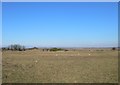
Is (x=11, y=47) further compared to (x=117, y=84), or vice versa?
(x=11, y=47)

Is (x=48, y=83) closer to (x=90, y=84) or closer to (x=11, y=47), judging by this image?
(x=90, y=84)

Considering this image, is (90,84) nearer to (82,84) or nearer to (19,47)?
(82,84)

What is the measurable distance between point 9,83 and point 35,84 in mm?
1480

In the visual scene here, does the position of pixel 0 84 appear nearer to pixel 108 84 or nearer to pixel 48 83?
pixel 48 83

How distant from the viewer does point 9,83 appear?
14.6 m

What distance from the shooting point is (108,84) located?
47.9 ft

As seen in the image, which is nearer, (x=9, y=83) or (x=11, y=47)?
(x=9, y=83)

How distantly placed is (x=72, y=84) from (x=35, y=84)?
1.95m

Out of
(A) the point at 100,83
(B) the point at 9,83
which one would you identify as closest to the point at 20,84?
(B) the point at 9,83

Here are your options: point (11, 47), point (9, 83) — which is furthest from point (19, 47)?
point (9, 83)

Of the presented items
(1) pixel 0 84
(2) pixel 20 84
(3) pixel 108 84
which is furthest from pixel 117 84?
(1) pixel 0 84

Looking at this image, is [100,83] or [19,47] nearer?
[100,83]

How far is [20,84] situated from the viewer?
14.2 metres

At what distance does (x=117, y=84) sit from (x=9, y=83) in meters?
5.84
